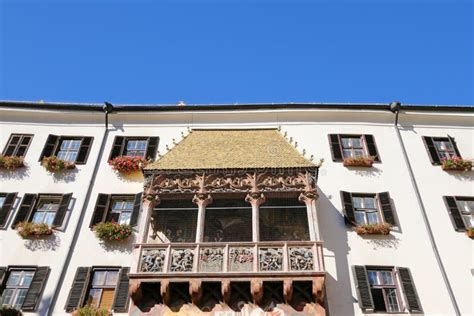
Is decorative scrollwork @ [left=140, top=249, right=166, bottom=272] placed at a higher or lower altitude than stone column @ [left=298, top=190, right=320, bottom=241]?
lower

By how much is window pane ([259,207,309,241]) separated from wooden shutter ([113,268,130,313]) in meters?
5.50

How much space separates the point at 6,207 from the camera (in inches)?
722

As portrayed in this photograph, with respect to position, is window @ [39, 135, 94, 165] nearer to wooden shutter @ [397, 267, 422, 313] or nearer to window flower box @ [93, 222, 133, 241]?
window flower box @ [93, 222, 133, 241]

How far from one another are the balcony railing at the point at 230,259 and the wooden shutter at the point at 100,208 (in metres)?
3.30

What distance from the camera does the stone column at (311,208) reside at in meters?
15.8

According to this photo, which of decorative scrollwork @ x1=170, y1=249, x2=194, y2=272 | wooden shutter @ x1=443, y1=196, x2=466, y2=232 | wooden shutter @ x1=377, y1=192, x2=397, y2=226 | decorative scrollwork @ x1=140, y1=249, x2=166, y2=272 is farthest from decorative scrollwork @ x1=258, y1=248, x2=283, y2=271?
wooden shutter @ x1=443, y1=196, x2=466, y2=232

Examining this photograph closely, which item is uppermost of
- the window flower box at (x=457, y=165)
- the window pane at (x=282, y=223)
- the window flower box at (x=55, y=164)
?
the window flower box at (x=457, y=165)

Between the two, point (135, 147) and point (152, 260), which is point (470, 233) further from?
point (135, 147)

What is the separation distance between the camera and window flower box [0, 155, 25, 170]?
19750mm

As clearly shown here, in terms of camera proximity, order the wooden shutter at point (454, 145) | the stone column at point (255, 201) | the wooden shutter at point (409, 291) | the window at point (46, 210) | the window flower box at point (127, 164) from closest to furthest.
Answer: the wooden shutter at point (409, 291)
the stone column at point (255, 201)
the window at point (46, 210)
the window flower box at point (127, 164)
the wooden shutter at point (454, 145)

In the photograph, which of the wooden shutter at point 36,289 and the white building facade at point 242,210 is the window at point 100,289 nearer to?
the white building facade at point 242,210

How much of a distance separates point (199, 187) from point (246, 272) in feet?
13.5

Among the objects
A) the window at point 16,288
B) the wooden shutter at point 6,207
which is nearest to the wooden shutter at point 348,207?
the window at point 16,288

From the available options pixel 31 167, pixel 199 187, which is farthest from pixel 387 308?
pixel 31 167
